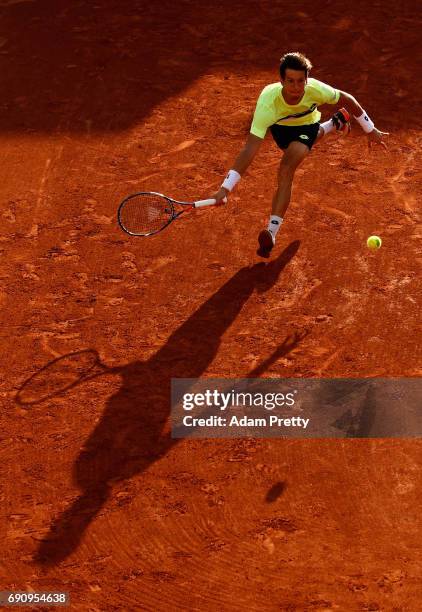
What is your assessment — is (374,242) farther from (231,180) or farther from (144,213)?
(144,213)

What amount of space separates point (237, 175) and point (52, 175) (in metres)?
2.86

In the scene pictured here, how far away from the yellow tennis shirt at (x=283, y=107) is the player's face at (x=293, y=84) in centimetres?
10

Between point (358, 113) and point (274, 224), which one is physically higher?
point (358, 113)

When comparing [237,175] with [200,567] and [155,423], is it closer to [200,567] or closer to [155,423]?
[155,423]

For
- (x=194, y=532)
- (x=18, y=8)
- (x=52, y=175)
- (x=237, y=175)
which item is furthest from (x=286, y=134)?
(x=18, y=8)

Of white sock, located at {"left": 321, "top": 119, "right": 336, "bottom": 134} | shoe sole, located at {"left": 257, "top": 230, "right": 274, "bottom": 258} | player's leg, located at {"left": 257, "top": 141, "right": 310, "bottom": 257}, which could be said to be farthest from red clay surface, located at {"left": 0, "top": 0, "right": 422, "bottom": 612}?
white sock, located at {"left": 321, "top": 119, "right": 336, "bottom": 134}

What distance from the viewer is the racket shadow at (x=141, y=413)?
678cm

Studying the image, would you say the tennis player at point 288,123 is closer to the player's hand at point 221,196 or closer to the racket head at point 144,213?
the player's hand at point 221,196

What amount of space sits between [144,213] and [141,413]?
1.94 meters

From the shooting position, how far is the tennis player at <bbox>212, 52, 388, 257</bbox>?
817cm

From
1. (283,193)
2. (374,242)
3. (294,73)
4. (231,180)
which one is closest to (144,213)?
(231,180)

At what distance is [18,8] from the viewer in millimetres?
13609

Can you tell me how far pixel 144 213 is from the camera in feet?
28.2

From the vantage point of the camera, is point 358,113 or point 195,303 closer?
point 195,303
